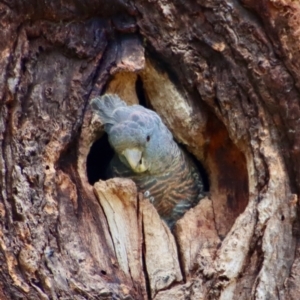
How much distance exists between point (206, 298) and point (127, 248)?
0.45 m

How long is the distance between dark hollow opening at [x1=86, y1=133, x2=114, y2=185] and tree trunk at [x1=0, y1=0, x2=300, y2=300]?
0.39 metres

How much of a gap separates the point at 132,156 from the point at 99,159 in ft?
1.67

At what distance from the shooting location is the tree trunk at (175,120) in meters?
2.66

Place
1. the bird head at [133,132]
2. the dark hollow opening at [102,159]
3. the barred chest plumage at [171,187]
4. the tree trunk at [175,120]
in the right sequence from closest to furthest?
1. the tree trunk at [175,120]
2. the bird head at [133,132]
3. the barred chest plumage at [171,187]
4. the dark hollow opening at [102,159]

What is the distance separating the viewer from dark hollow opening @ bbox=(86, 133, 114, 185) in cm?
353

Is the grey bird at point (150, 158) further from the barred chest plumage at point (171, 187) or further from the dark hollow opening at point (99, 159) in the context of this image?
the dark hollow opening at point (99, 159)

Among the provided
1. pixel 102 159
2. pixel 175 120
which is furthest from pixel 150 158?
pixel 102 159

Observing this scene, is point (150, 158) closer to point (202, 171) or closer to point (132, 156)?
point (132, 156)

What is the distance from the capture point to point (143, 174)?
10.8 feet

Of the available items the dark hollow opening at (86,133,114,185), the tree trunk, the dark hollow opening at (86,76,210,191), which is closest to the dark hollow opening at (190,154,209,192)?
the dark hollow opening at (86,76,210,191)

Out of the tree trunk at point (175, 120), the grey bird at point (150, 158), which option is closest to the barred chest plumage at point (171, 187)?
the grey bird at point (150, 158)

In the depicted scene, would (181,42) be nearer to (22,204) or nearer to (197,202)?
(197,202)

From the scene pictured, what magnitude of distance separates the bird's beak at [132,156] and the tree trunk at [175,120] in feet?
0.60

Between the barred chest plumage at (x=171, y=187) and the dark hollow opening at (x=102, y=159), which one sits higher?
the dark hollow opening at (x=102, y=159)
